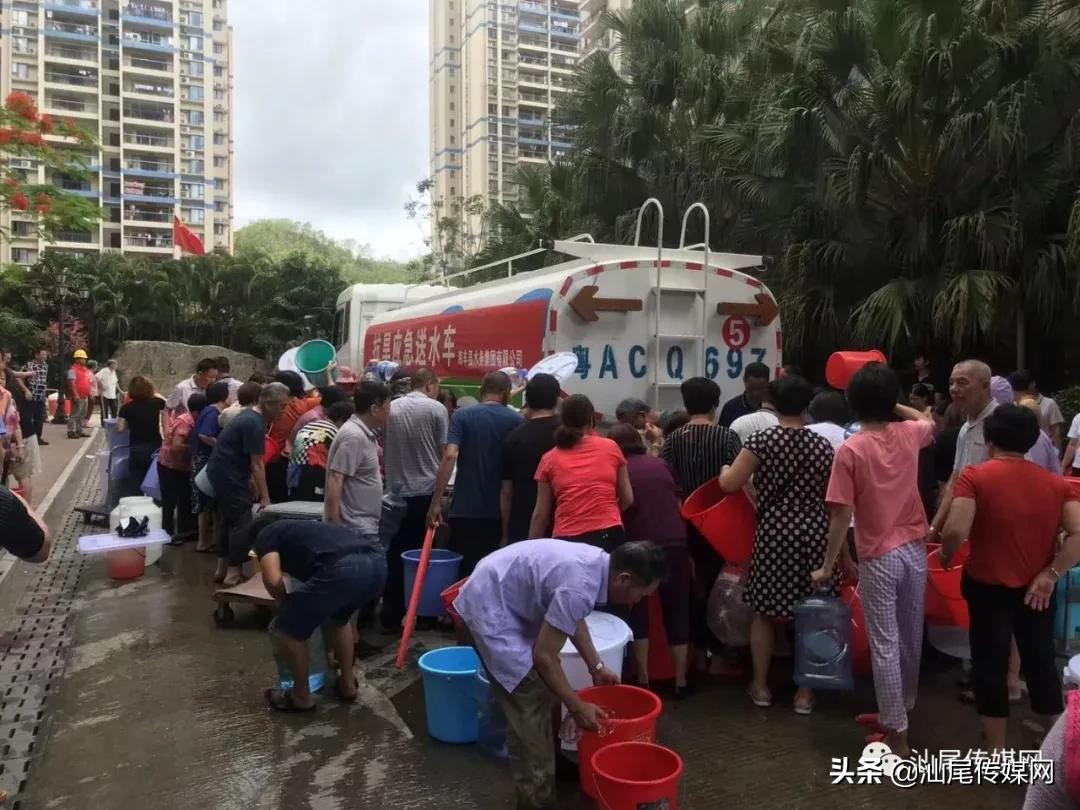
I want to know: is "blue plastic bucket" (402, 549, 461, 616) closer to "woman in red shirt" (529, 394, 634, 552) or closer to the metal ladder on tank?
"woman in red shirt" (529, 394, 634, 552)

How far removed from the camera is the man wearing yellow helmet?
1709 centimetres

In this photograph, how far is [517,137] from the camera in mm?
77125

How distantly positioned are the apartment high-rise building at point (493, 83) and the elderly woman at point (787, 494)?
226ft

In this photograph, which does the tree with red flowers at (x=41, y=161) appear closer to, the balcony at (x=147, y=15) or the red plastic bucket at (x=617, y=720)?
the red plastic bucket at (x=617, y=720)

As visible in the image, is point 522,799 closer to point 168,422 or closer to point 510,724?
point 510,724

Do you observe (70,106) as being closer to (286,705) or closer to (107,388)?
(107,388)

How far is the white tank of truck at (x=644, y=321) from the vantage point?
21.6 feet

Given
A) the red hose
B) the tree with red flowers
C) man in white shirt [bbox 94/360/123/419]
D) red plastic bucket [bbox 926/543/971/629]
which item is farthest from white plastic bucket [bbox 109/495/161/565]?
man in white shirt [bbox 94/360/123/419]

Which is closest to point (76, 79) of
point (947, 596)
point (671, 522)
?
point (671, 522)

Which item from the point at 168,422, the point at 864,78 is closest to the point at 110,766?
the point at 168,422

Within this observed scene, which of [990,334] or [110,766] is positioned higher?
[990,334]

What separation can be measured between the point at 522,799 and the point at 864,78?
10450 mm

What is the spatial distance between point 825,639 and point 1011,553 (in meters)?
1.05

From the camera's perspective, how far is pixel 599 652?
3.46 m
